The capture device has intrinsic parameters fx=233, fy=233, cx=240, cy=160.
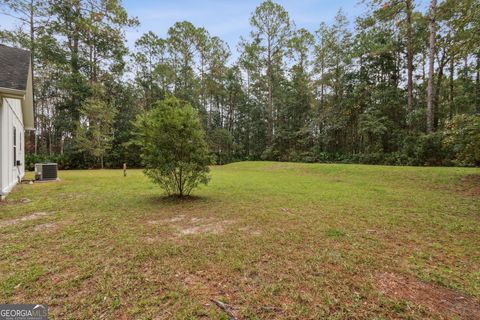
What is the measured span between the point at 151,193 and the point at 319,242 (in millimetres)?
5842

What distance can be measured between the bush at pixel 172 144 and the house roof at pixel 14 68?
331 centimetres

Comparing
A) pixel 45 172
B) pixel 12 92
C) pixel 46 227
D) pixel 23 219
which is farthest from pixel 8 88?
pixel 45 172

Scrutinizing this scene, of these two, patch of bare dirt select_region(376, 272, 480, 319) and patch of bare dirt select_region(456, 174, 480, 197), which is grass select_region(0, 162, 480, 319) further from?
patch of bare dirt select_region(456, 174, 480, 197)

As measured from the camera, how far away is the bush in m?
6.33

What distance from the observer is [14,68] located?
708cm

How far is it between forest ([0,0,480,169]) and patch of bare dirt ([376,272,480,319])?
10189 mm

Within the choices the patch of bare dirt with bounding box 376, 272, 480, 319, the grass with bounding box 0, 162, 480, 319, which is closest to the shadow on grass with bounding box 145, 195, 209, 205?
the grass with bounding box 0, 162, 480, 319

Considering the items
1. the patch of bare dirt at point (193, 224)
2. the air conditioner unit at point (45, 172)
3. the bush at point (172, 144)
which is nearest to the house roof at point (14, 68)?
the bush at point (172, 144)

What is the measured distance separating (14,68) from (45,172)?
5617 millimetres

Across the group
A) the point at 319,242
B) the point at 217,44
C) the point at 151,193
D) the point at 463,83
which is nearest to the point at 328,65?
the point at 463,83

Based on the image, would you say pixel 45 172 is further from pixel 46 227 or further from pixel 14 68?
pixel 46 227

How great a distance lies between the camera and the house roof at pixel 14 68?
6.16 m

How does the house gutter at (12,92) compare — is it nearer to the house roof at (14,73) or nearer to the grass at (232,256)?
the house roof at (14,73)

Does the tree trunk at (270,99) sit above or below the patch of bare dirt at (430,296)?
above
